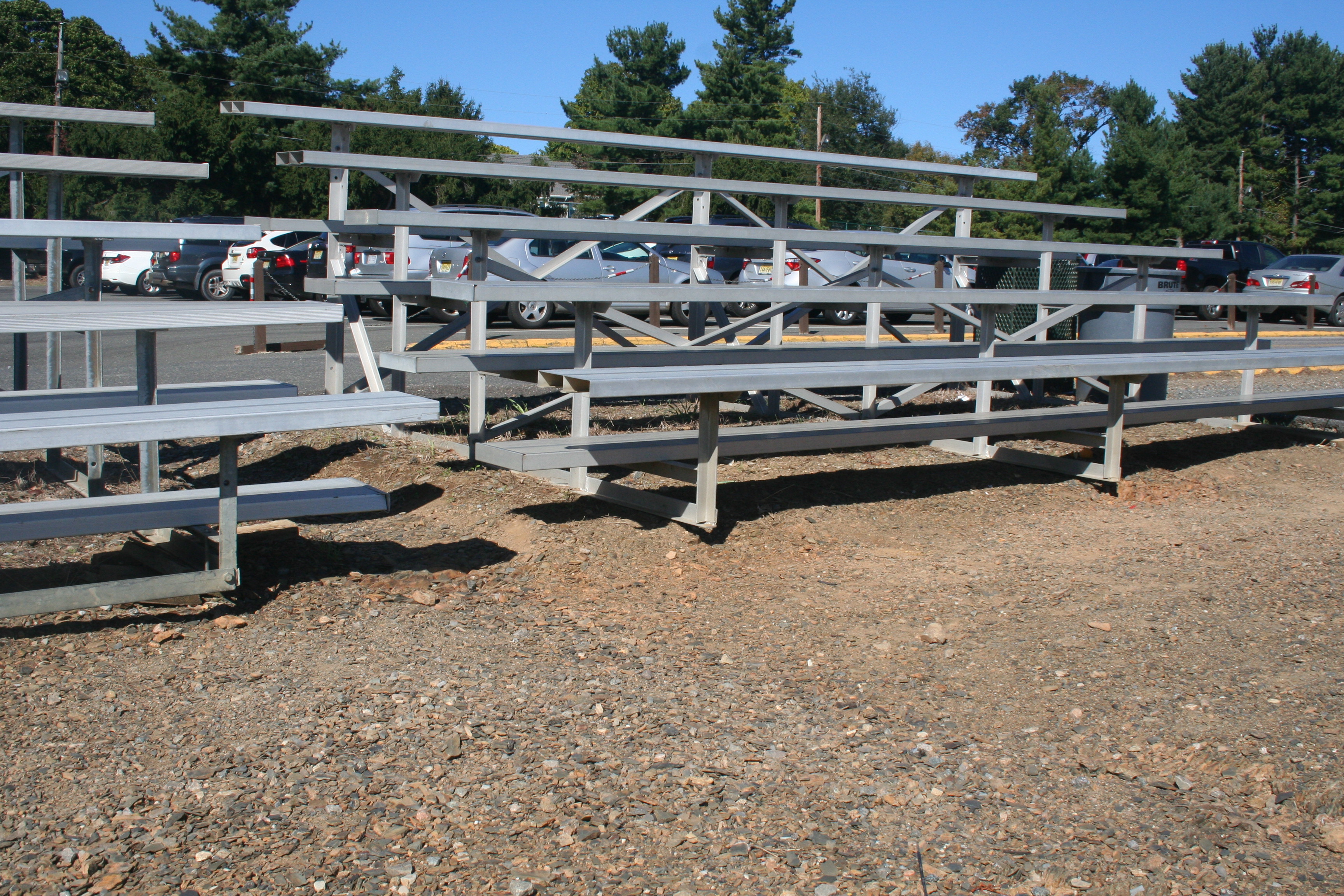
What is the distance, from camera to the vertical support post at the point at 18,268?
226 inches

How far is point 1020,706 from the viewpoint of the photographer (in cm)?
330

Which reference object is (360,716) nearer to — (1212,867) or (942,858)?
(942,858)

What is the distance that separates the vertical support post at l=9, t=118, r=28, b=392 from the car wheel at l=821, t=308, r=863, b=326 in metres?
11.1

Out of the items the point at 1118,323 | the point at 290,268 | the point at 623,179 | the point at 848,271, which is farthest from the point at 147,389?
the point at 290,268

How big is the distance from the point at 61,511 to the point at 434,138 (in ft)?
126

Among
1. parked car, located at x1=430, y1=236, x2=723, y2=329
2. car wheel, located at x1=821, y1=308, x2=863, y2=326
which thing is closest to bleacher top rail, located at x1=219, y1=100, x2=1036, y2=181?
parked car, located at x1=430, y1=236, x2=723, y2=329

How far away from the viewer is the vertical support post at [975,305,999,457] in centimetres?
621

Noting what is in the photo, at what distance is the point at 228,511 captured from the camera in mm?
3602

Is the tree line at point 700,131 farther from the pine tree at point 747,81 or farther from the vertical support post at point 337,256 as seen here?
the vertical support post at point 337,256

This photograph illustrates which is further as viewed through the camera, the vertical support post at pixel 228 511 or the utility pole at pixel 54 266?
the utility pole at pixel 54 266

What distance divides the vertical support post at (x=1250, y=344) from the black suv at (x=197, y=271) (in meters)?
16.0

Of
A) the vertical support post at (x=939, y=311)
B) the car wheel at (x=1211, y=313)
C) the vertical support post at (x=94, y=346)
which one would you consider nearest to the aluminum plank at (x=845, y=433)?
the vertical support post at (x=94, y=346)

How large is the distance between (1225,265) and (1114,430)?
20.7 metres

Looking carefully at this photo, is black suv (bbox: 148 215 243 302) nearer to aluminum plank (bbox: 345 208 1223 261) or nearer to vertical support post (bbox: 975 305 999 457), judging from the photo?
aluminum plank (bbox: 345 208 1223 261)
